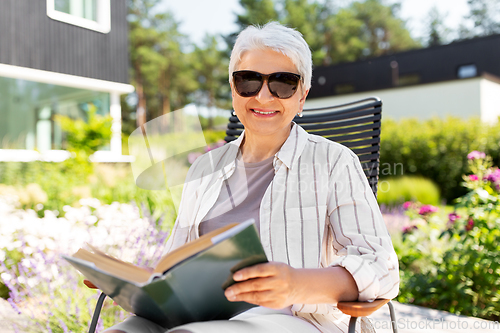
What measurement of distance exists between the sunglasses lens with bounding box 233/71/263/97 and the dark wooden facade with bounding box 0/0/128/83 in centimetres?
837

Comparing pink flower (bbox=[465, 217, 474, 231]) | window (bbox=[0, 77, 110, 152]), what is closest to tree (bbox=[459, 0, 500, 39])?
window (bbox=[0, 77, 110, 152])

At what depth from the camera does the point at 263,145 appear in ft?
5.22

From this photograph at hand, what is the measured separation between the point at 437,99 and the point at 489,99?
5.69 feet

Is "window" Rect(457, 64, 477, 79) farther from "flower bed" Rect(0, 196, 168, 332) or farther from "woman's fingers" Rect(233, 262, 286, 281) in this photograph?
"woman's fingers" Rect(233, 262, 286, 281)

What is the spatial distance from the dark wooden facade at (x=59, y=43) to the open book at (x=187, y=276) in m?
8.76

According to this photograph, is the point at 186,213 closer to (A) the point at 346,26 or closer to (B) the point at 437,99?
(B) the point at 437,99

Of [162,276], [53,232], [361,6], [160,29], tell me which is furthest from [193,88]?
[162,276]

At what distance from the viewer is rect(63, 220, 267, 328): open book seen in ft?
2.72

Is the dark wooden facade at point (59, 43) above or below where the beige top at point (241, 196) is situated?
above

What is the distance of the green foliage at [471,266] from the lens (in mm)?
2787

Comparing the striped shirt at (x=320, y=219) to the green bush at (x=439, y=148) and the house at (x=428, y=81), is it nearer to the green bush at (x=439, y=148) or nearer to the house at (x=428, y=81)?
the green bush at (x=439, y=148)

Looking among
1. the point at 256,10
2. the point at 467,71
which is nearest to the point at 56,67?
the point at 256,10

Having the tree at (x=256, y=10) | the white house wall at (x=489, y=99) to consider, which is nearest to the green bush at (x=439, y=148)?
the white house wall at (x=489, y=99)

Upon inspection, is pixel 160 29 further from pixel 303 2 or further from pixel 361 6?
pixel 361 6
